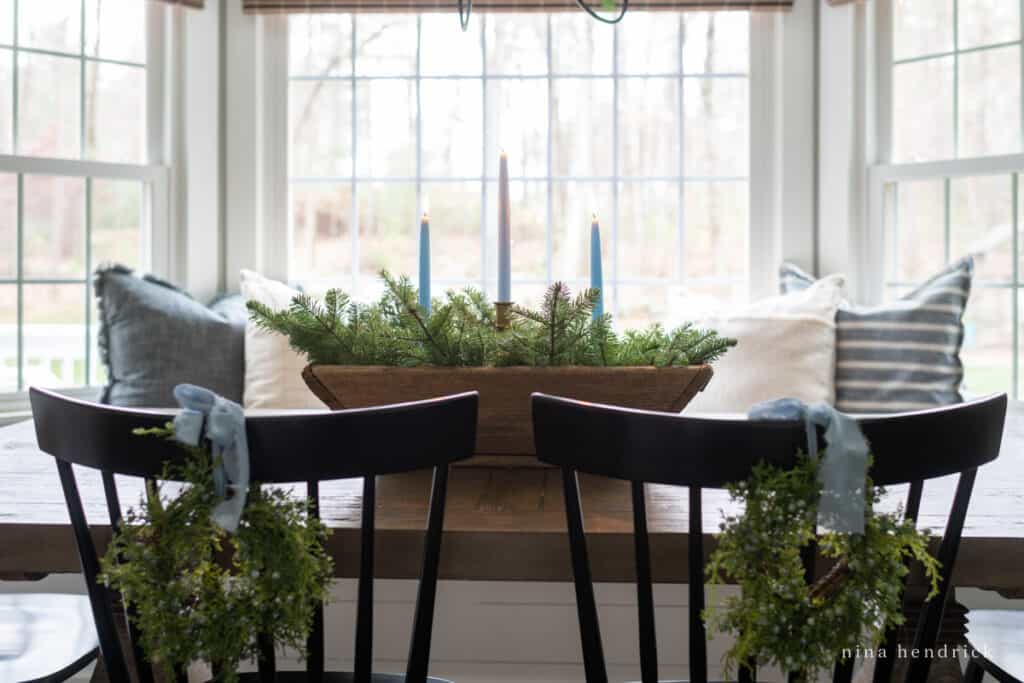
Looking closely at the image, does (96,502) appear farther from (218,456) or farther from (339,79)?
(339,79)

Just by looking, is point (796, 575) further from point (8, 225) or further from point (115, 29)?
point (115, 29)

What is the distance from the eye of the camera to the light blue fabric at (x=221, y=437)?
1023mm

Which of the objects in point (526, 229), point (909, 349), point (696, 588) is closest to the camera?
point (696, 588)

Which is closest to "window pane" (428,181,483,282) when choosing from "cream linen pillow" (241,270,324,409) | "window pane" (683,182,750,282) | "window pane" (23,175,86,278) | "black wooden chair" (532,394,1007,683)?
"window pane" (683,182,750,282)

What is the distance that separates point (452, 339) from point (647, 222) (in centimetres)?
234

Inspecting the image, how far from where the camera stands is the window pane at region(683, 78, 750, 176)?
3.78 meters

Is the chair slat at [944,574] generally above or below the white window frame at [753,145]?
below

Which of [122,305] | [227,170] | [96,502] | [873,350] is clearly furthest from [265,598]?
[227,170]

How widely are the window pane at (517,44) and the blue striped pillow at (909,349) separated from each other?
1.45m

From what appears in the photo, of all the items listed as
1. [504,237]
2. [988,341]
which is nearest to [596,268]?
[504,237]

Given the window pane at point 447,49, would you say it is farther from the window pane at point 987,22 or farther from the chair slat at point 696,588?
the chair slat at point 696,588

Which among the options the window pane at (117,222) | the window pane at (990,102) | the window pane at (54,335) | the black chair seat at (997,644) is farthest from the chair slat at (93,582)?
the window pane at (990,102)

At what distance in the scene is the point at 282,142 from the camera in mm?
3811

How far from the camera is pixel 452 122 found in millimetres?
3820
